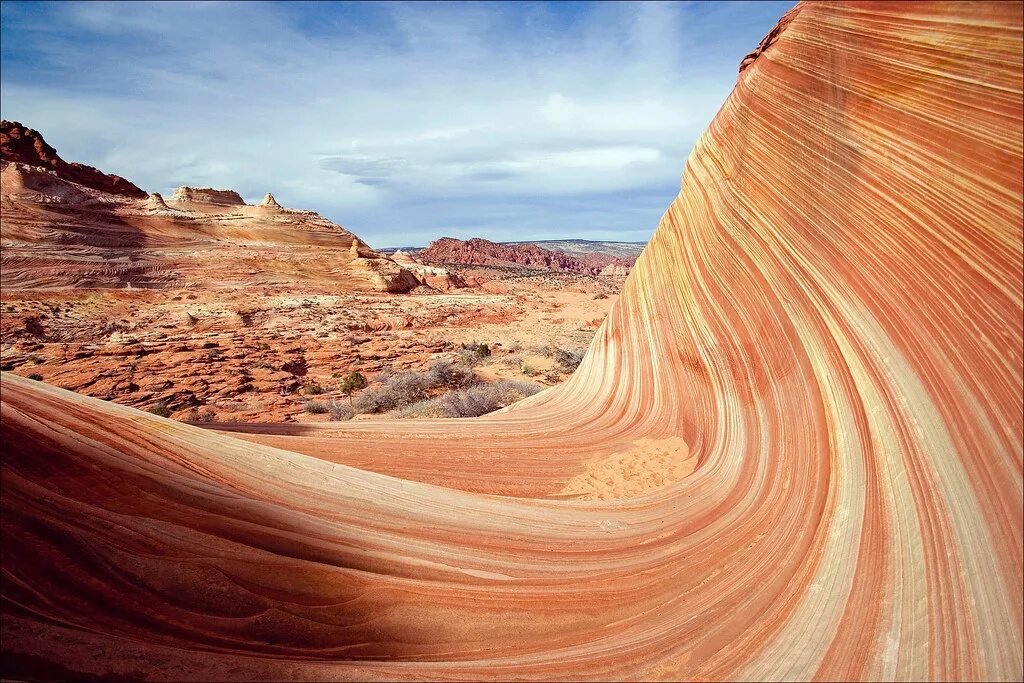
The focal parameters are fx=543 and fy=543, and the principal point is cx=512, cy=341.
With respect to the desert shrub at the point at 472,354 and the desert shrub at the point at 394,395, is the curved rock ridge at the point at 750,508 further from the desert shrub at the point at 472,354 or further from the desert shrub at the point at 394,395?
the desert shrub at the point at 472,354

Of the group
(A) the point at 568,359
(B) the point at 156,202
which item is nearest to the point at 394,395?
(A) the point at 568,359

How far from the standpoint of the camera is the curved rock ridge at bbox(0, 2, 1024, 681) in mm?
1771

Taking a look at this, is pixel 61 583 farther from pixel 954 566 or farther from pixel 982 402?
pixel 982 402

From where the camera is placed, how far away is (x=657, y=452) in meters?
4.05

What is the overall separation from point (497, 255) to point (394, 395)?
88383 millimetres

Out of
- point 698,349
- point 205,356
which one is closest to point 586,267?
point 205,356

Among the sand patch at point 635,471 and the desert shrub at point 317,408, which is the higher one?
the sand patch at point 635,471

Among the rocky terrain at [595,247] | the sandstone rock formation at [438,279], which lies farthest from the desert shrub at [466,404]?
the rocky terrain at [595,247]

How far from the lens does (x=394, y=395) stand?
1015 centimetres

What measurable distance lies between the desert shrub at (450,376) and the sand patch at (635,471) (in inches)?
288

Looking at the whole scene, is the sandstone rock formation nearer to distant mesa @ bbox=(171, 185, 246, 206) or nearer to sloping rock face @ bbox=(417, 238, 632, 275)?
distant mesa @ bbox=(171, 185, 246, 206)

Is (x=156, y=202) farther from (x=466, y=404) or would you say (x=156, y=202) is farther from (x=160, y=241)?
(x=466, y=404)

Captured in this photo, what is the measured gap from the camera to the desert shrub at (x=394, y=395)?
9.88m

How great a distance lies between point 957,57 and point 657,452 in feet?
9.18
